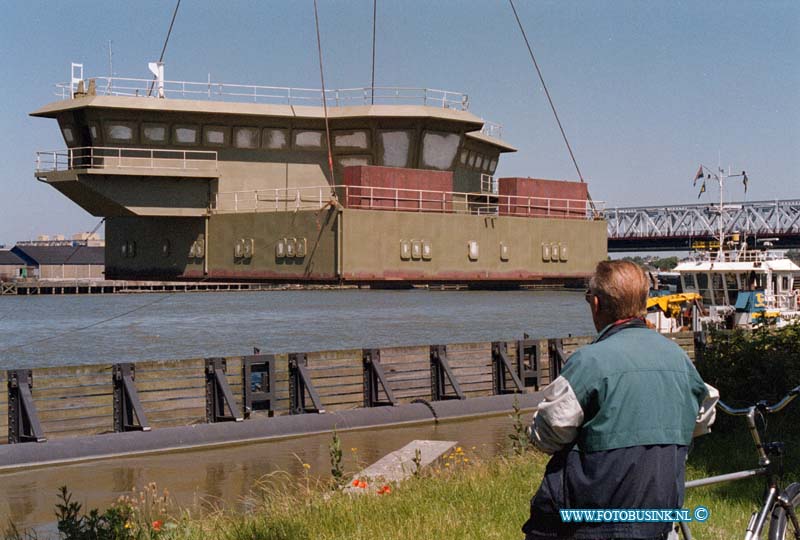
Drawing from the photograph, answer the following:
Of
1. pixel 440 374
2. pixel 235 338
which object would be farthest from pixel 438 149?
pixel 235 338

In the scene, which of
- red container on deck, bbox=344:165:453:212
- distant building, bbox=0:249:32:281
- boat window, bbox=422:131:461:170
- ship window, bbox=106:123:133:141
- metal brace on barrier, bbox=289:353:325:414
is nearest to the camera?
red container on deck, bbox=344:165:453:212

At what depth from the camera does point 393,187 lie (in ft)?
40.0

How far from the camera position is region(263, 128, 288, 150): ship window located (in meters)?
22.6

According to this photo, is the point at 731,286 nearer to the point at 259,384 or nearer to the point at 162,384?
the point at 259,384

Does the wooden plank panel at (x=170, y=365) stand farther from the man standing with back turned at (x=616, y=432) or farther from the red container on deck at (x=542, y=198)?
the man standing with back turned at (x=616, y=432)

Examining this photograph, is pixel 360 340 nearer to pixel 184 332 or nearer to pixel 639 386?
pixel 184 332

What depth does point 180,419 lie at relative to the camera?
71.4 ft

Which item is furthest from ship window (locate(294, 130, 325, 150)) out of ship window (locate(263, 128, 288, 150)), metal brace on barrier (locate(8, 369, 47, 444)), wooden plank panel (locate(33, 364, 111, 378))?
metal brace on barrier (locate(8, 369, 47, 444))

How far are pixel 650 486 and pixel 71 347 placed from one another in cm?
5339

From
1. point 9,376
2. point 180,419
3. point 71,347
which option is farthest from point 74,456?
point 71,347

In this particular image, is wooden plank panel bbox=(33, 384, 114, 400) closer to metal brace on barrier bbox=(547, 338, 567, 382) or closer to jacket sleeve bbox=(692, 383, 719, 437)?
metal brace on barrier bbox=(547, 338, 567, 382)

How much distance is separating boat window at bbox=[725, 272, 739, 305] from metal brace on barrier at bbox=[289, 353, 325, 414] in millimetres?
30238

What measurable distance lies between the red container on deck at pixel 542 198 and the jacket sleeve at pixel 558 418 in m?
9.37

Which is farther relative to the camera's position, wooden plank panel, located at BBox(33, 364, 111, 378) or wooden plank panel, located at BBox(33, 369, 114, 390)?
wooden plank panel, located at BBox(33, 364, 111, 378)
